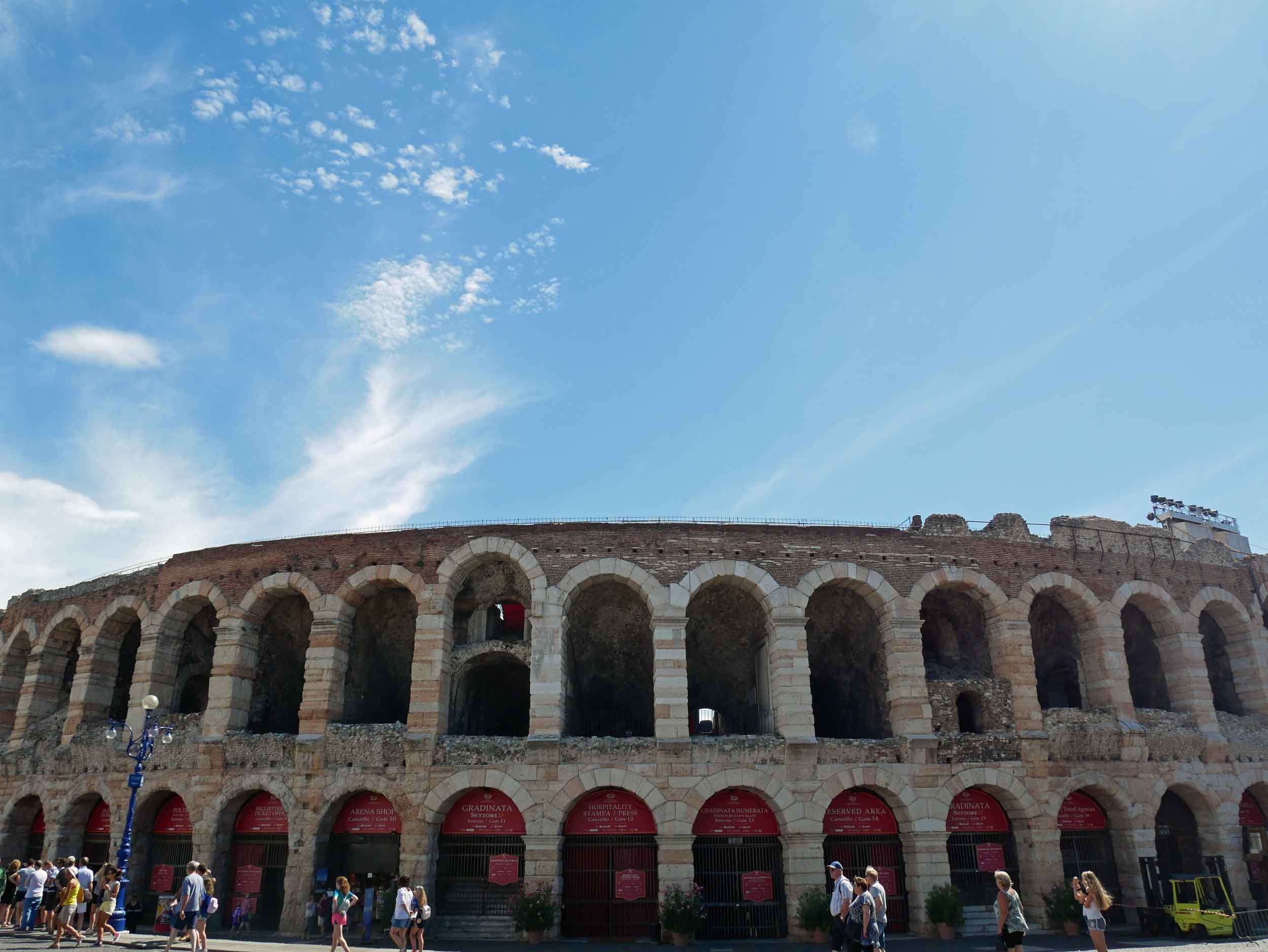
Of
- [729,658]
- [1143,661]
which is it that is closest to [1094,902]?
[729,658]

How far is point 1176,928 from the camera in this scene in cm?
1792

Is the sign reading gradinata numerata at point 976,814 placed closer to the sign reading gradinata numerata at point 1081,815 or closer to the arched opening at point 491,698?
the sign reading gradinata numerata at point 1081,815

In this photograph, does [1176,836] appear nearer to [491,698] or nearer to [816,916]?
[816,916]

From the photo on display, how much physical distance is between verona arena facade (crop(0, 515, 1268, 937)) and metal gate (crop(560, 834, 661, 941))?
39 cm

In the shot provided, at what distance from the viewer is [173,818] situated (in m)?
21.0

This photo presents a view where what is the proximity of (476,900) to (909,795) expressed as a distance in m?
10.6

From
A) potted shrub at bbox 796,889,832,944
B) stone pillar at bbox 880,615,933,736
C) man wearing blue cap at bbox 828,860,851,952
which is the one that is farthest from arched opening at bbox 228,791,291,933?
stone pillar at bbox 880,615,933,736

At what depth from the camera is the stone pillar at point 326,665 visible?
1997 centimetres

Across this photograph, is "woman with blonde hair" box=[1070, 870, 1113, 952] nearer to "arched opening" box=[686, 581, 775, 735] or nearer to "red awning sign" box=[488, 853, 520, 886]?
"arched opening" box=[686, 581, 775, 735]

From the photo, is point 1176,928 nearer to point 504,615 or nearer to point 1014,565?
point 1014,565

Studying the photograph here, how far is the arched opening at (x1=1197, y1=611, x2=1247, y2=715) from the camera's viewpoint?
79.2ft

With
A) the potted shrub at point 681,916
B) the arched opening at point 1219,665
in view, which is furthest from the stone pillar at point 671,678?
the arched opening at point 1219,665

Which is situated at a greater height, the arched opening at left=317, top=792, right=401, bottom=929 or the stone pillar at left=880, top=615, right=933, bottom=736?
the stone pillar at left=880, top=615, right=933, bottom=736

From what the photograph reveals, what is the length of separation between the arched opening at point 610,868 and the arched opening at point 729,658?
4.19 m
